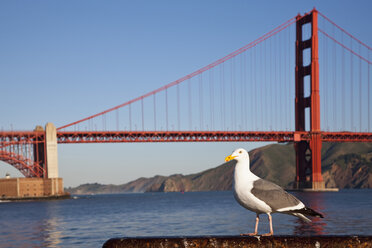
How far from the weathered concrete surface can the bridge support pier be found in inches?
3363

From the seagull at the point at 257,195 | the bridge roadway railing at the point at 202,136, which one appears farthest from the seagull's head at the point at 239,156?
the bridge roadway railing at the point at 202,136

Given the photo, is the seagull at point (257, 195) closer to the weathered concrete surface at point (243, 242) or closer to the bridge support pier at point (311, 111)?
the weathered concrete surface at point (243, 242)

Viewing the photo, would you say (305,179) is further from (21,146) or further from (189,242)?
(189,242)

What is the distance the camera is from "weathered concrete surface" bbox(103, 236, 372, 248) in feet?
16.1

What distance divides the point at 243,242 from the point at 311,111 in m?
86.1

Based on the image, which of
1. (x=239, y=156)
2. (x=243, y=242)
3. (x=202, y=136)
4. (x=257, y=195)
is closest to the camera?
(x=243, y=242)

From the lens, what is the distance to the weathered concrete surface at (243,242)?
490 centimetres

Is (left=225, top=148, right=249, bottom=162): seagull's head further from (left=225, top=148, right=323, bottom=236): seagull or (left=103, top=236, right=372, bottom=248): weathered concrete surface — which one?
(left=103, top=236, right=372, bottom=248): weathered concrete surface

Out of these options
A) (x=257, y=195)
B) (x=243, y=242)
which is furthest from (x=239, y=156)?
(x=243, y=242)

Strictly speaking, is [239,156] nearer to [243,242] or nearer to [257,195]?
[257,195]

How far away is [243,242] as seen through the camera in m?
4.96

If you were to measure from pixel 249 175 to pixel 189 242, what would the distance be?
5.27 feet

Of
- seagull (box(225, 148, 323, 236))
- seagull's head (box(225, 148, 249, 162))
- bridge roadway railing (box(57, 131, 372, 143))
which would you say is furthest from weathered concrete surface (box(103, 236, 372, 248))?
bridge roadway railing (box(57, 131, 372, 143))

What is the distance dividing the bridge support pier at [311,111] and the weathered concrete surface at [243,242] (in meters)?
85.4
